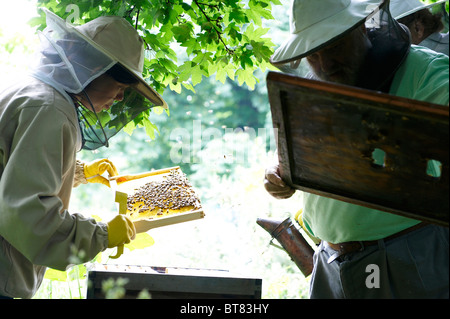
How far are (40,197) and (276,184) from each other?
1108 millimetres

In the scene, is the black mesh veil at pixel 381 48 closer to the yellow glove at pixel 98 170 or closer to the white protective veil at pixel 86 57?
the white protective veil at pixel 86 57

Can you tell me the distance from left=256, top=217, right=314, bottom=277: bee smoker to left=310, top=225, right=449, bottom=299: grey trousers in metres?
0.70

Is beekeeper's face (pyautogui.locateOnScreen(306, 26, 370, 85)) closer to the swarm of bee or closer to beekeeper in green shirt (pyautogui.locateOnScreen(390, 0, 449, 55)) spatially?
beekeeper in green shirt (pyautogui.locateOnScreen(390, 0, 449, 55))

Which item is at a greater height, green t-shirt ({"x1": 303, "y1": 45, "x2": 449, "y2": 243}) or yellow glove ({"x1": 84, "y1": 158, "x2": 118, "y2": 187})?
green t-shirt ({"x1": 303, "y1": 45, "x2": 449, "y2": 243})

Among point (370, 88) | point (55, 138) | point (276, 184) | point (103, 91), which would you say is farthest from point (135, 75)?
point (370, 88)

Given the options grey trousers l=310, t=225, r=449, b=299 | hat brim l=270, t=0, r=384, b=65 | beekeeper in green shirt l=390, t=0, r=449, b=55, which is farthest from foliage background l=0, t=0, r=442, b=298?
hat brim l=270, t=0, r=384, b=65

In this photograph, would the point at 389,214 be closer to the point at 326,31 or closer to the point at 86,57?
the point at 326,31

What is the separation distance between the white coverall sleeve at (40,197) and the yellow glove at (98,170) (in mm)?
987

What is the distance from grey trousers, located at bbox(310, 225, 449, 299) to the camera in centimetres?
209

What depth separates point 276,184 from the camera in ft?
7.66

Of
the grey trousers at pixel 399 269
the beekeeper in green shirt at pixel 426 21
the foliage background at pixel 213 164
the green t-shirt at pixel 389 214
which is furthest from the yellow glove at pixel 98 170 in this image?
the beekeeper in green shirt at pixel 426 21
